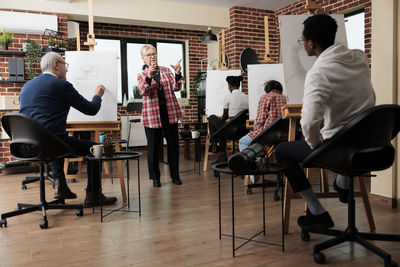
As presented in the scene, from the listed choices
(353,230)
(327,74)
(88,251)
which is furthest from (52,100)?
(353,230)

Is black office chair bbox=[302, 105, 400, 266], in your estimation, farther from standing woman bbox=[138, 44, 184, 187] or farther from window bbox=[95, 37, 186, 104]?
window bbox=[95, 37, 186, 104]

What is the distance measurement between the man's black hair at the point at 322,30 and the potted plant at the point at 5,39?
520 cm

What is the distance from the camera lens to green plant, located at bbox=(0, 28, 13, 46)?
5.65 meters

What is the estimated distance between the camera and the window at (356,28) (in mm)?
5574

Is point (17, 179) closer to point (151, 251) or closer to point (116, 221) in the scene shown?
point (116, 221)

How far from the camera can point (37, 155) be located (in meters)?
2.72

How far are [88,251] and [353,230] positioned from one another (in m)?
1.50

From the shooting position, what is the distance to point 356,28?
5.68 metres

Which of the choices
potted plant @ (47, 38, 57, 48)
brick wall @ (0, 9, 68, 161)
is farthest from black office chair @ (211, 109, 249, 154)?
brick wall @ (0, 9, 68, 161)

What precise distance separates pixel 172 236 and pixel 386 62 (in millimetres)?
2211

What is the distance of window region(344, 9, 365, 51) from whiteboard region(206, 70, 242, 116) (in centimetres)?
183

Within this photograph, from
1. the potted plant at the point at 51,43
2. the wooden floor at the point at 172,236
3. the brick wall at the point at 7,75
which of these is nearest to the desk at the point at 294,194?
the wooden floor at the point at 172,236

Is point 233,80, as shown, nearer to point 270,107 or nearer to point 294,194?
point 270,107

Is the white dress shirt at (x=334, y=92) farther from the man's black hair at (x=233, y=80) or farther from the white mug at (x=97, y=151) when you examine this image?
the man's black hair at (x=233, y=80)
